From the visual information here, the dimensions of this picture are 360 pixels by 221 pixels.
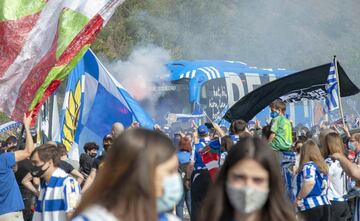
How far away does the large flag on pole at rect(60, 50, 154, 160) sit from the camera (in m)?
12.9

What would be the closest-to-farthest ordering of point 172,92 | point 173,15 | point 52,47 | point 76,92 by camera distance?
point 52,47 → point 76,92 → point 172,92 → point 173,15

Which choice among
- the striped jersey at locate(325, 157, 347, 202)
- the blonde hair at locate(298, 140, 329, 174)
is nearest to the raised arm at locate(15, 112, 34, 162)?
the blonde hair at locate(298, 140, 329, 174)

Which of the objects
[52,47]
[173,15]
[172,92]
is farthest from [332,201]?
[173,15]

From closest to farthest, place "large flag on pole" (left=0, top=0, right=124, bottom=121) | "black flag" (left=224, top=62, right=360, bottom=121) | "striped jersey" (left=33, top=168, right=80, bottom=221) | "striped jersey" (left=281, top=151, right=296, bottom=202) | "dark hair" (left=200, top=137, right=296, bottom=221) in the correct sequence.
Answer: "dark hair" (left=200, top=137, right=296, bottom=221)
"striped jersey" (left=33, top=168, right=80, bottom=221)
"large flag on pole" (left=0, top=0, right=124, bottom=121)
"striped jersey" (left=281, top=151, right=296, bottom=202)
"black flag" (left=224, top=62, right=360, bottom=121)

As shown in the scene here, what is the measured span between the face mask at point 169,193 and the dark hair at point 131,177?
74mm

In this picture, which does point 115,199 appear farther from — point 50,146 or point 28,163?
point 28,163

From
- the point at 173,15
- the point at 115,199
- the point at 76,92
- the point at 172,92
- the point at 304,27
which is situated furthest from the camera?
the point at 304,27

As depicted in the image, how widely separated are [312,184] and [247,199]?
212 inches

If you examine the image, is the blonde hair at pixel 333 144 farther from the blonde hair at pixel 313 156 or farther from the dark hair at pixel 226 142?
the dark hair at pixel 226 142

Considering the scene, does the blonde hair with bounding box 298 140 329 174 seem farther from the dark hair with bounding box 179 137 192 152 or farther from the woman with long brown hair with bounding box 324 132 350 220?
the dark hair with bounding box 179 137 192 152

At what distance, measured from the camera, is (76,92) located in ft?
43.9

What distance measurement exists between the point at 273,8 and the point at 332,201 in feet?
199

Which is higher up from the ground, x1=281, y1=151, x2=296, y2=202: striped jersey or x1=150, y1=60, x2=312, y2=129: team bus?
x1=150, y1=60, x2=312, y2=129: team bus

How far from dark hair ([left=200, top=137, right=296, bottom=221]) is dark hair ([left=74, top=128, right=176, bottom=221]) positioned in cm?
76
